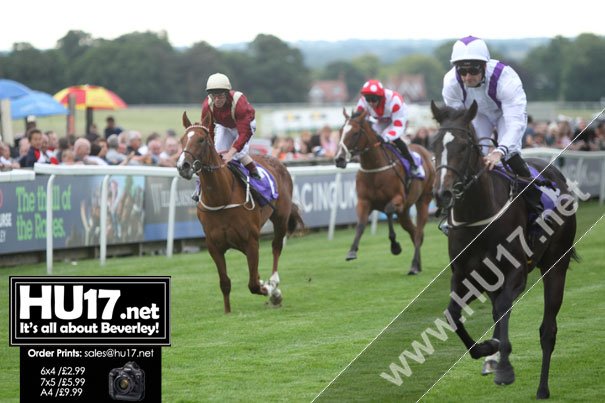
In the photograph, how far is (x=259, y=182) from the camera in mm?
11398

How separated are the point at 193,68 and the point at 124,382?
43958mm

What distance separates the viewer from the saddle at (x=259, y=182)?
11.1 m

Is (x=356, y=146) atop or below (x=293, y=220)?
atop

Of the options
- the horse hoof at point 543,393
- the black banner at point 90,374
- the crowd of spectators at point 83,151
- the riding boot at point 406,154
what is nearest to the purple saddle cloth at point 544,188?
the horse hoof at point 543,393

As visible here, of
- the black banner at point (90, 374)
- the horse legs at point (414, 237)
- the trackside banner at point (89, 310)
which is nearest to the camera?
the trackside banner at point (89, 310)

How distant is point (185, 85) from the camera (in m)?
48.1

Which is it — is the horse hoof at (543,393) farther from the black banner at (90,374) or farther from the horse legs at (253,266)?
the horse legs at (253,266)

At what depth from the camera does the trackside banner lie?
6.11 metres

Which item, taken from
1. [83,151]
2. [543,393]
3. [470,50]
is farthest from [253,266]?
[83,151]

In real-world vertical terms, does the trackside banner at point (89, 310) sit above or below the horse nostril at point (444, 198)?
below

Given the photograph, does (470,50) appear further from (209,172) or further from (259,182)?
(259,182)

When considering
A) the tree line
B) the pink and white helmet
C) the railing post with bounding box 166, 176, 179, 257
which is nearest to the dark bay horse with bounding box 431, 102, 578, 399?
the pink and white helmet

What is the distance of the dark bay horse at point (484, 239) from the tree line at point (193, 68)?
29.0 meters

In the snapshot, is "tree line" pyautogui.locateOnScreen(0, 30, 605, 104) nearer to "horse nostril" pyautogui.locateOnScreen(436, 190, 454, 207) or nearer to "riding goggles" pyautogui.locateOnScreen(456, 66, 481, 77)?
"riding goggles" pyautogui.locateOnScreen(456, 66, 481, 77)
